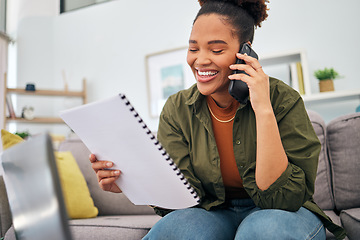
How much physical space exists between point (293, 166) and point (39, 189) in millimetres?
662

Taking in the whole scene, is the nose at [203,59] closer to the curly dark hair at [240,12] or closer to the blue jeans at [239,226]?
the curly dark hair at [240,12]

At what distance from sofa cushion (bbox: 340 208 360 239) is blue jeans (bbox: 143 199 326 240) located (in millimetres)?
352

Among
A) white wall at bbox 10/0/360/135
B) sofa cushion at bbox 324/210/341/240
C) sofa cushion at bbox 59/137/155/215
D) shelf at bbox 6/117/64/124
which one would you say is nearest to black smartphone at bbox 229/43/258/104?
sofa cushion at bbox 324/210/341/240

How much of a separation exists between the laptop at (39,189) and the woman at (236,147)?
14.4 inches

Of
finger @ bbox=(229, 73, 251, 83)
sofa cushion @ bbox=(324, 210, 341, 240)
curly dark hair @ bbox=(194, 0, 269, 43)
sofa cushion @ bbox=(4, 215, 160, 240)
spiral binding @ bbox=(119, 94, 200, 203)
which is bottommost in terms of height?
sofa cushion @ bbox=(4, 215, 160, 240)

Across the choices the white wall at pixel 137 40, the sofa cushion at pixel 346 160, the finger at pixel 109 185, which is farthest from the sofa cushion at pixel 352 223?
the white wall at pixel 137 40

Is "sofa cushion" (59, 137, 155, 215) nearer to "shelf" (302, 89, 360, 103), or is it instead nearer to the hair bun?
the hair bun

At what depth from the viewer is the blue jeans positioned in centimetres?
74

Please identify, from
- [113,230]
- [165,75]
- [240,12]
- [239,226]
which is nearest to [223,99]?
[240,12]

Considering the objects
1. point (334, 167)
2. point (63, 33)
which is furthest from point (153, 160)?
point (63, 33)

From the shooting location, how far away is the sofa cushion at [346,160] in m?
1.47

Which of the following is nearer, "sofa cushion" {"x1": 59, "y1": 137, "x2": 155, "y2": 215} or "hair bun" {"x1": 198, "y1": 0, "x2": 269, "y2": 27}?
"hair bun" {"x1": 198, "y1": 0, "x2": 269, "y2": 27}

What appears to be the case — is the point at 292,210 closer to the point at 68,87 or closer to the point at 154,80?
the point at 154,80

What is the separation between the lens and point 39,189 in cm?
40
